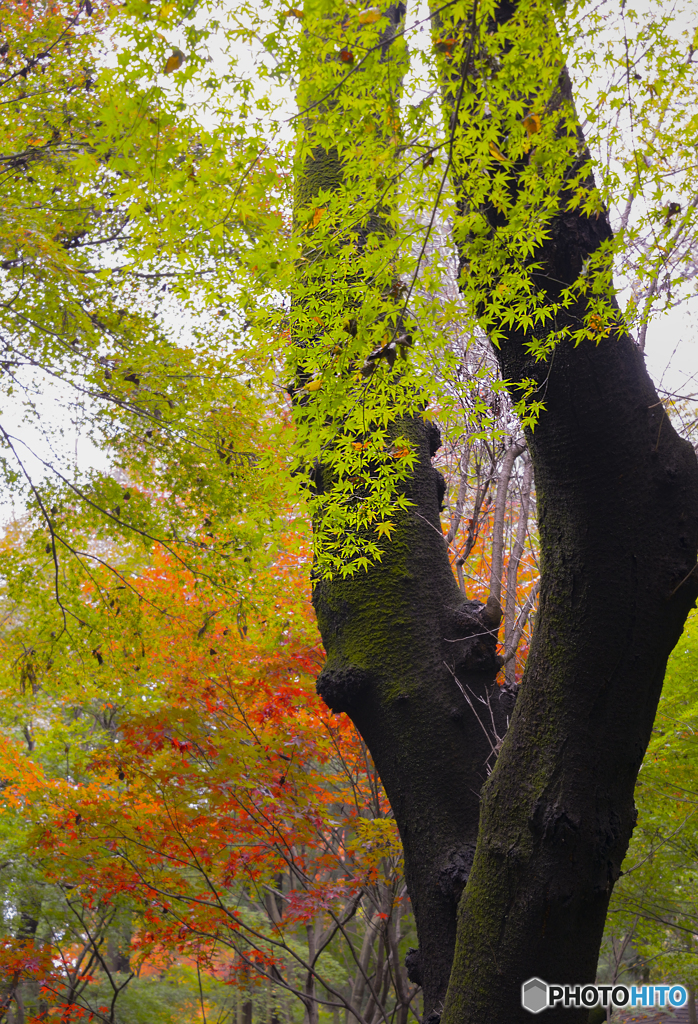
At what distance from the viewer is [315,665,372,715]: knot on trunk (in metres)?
2.80

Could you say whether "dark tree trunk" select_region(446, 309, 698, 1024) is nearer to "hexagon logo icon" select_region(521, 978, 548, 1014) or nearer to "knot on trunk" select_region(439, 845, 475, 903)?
"hexagon logo icon" select_region(521, 978, 548, 1014)

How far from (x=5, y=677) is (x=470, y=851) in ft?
23.0

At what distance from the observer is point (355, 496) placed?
9.18ft

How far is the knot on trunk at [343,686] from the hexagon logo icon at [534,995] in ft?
3.83

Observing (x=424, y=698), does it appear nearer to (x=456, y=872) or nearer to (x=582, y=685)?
(x=456, y=872)

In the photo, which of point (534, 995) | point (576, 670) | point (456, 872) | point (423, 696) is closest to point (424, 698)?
point (423, 696)

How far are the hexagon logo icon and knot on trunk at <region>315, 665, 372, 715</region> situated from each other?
46.0 inches

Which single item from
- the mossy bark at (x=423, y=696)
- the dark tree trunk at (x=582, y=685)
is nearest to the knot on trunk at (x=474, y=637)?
the mossy bark at (x=423, y=696)

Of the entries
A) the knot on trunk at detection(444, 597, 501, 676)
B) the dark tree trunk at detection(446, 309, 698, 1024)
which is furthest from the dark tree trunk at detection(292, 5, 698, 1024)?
the knot on trunk at detection(444, 597, 501, 676)

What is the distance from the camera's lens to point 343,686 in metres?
2.83

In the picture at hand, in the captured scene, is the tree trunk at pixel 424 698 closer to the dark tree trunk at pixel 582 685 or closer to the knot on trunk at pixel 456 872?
the knot on trunk at pixel 456 872

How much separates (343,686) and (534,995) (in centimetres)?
125

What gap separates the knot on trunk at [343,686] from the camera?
2805 millimetres

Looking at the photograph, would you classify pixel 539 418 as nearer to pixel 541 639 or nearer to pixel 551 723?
pixel 541 639
